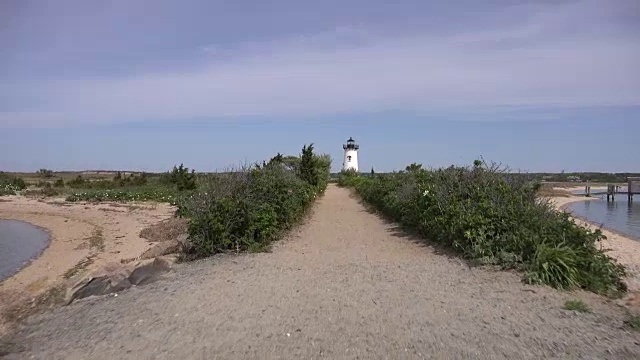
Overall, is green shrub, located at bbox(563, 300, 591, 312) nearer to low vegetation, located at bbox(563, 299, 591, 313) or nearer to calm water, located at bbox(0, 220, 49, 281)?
low vegetation, located at bbox(563, 299, 591, 313)

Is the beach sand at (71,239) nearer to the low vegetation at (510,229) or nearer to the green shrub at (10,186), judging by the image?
the low vegetation at (510,229)

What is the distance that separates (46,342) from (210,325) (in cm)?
181

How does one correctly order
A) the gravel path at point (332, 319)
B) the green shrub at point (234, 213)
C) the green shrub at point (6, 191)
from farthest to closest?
the green shrub at point (6, 191) → the green shrub at point (234, 213) → the gravel path at point (332, 319)

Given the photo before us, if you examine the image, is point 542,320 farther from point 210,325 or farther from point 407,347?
point 210,325

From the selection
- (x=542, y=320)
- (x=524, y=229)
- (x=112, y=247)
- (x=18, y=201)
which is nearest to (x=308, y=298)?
(x=542, y=320)

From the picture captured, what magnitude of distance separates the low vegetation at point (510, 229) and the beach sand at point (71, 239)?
7519mm

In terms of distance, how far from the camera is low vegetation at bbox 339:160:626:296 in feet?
25.9

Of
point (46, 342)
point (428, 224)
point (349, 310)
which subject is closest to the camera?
point (46, 342)

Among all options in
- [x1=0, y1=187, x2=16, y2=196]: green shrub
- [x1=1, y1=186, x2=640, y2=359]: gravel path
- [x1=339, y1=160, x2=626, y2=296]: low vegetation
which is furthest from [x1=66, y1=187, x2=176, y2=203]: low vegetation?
[x1=1, y1=186, x2=640, y2=359]: gravel path

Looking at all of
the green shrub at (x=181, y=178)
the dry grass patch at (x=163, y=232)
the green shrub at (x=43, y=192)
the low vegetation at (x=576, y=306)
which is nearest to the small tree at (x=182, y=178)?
the green shrub at (x=181, y=178)

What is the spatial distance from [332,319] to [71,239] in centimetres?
1778

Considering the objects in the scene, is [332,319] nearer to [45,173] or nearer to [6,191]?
[6,191]

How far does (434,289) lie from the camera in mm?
7680

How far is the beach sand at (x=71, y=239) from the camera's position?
461 inches
